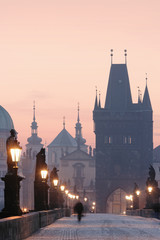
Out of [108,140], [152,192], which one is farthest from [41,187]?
[108,140]

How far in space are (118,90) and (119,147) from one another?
13.7m

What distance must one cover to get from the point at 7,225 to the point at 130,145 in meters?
163

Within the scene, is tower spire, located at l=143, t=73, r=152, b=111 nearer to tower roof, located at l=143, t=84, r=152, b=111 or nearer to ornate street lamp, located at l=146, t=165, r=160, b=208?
tower roof, located at l=143, t=84, r=152, b=111

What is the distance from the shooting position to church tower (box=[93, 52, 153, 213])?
602ft

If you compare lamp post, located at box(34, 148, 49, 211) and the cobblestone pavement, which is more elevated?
lamp post, located at box(34, 148, 49, 211)

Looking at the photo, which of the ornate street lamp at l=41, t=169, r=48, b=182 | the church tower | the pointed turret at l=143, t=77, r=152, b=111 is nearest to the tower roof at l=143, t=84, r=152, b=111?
the pointed turret at l=143, t=77, r=152, b=111

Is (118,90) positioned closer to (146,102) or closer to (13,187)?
(146,102)

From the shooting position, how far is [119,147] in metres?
184

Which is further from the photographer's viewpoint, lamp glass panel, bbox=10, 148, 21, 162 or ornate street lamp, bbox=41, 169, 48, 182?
ornate street lamp, bbox=41, 169, 48, 182

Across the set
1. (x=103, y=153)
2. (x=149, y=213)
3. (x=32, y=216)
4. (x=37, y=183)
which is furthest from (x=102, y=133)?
(x=32, y=216)

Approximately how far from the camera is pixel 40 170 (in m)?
46.0

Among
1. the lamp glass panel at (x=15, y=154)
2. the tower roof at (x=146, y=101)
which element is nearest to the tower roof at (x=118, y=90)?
the tower roof at (x=146, y=101)

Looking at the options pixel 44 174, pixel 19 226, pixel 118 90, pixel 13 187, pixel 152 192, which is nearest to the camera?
pixel 19 226

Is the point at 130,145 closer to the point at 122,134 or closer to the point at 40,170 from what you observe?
the point at 122,134
